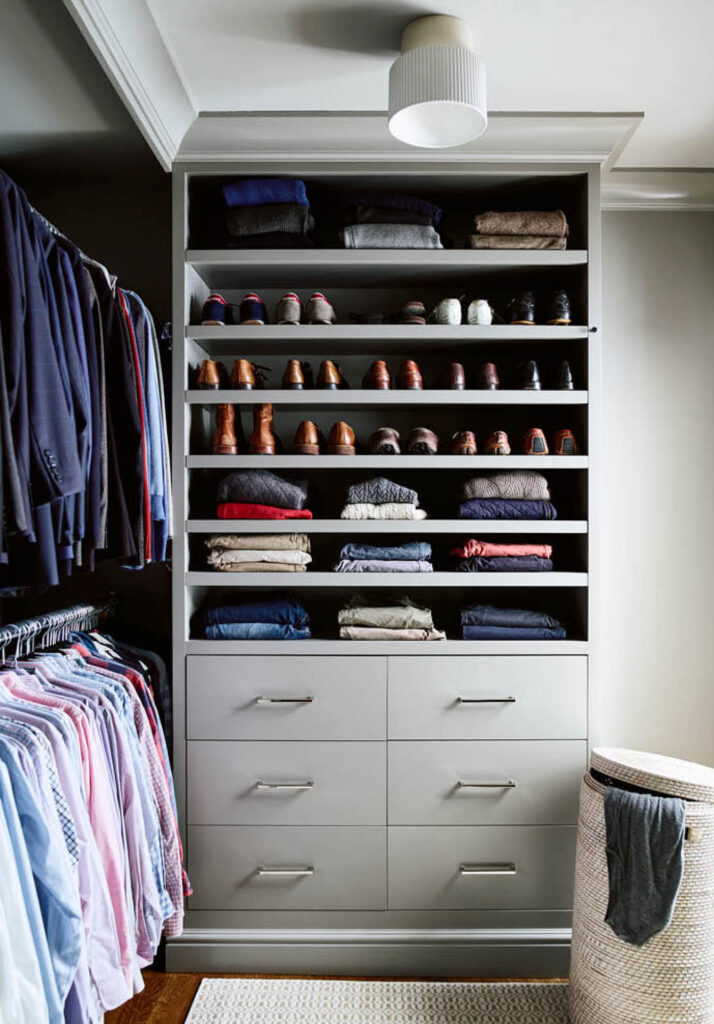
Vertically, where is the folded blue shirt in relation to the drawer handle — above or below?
above

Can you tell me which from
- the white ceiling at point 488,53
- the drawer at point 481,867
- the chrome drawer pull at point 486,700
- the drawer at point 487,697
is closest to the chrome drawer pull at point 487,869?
the drawer at point 481,867

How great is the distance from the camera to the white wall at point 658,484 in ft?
8.70

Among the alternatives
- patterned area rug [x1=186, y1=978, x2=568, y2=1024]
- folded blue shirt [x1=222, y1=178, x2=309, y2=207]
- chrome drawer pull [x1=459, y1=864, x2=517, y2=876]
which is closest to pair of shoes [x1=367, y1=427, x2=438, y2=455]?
folded blue shirt [x1=222, y1=178, x2=309, y2=207]

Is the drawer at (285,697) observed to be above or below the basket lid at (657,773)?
above

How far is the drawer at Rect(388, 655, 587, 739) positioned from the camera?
2227 millimetres

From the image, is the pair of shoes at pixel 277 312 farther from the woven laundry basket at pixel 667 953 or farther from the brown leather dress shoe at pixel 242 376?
the woven laundry basket at pixel 667 953

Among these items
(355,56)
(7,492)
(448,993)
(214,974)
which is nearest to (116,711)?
(7,492)

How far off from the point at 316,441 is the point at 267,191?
0.73 metres

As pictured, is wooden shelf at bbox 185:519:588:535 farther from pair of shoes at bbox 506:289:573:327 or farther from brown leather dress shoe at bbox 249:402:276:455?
pair of shoes at bbox 506:289:573:327

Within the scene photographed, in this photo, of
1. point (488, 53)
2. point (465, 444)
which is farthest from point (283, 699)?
point (488, 53)

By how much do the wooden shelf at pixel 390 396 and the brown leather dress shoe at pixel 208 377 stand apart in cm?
3

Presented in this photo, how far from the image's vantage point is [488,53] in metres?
1.82

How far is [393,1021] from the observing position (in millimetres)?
1986

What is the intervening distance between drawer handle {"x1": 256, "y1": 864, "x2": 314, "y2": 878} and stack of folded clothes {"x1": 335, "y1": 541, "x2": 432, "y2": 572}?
86 cm
